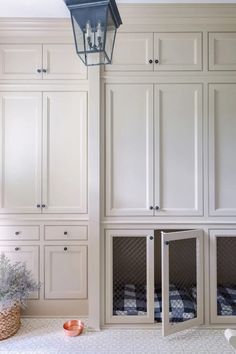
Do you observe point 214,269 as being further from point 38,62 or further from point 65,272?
point 38,62

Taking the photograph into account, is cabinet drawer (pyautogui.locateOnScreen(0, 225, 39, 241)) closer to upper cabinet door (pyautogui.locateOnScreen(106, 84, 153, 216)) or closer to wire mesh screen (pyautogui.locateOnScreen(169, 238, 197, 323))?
upper cabinet door (pyautogui.locateOnScreen(106, 84, 153, 216))

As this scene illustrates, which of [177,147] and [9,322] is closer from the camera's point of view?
[9,322]

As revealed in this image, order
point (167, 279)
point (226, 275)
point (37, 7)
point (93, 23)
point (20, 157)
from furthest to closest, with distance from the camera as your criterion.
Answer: point (20, 157)
point (226, 275)
point (37, 7)
point (167, 279)
point (93, 23)

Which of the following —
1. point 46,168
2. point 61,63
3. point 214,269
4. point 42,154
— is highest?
point 61,63

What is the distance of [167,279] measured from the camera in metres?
2.15

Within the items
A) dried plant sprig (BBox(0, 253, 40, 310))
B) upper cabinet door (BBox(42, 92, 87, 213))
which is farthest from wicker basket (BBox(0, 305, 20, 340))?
upper cabinet door (BBox(42, 92, 87, 213))

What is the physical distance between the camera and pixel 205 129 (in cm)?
229

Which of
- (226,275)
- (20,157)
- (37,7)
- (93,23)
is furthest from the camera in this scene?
(20,157)

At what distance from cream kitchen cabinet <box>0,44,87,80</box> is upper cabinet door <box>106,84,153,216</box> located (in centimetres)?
52

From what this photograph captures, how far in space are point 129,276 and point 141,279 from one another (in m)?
0.10

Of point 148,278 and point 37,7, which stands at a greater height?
point 37,7

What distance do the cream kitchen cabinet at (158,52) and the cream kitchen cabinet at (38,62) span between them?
1.29ft

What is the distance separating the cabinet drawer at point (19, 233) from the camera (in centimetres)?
247

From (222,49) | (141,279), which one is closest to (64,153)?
(141,279)
